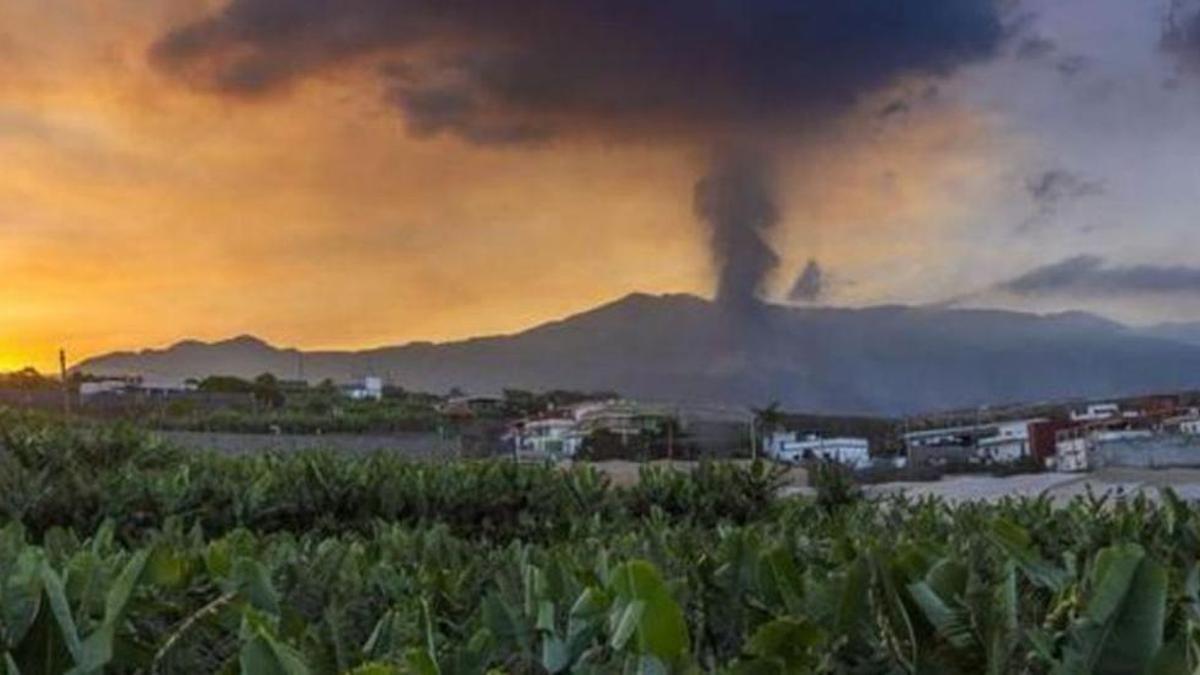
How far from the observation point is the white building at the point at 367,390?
3151 centimetres

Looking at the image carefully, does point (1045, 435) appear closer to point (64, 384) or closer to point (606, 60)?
point (606, 60)

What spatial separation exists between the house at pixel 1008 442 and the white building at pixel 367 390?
15768 mm

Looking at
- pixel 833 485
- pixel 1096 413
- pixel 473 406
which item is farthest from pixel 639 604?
pixel 473 406

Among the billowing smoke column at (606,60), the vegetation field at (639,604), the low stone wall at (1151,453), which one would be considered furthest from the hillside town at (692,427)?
the vegetation field at (639,604)

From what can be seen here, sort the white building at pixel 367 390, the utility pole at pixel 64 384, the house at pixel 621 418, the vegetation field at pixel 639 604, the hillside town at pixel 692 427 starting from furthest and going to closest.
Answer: the white building at pixel 367 390 → the utility pole at pixel 64 384 → the house at pixel 621 418 → the hillside town at pixel 692 427 → the vegetation field at pixel 639 604

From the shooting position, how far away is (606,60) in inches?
437

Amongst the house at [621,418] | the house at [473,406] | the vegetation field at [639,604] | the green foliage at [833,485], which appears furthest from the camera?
the house at [473,406]

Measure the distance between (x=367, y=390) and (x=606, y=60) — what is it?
22540 mm

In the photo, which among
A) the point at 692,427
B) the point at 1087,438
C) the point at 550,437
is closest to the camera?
the point at 1087,438

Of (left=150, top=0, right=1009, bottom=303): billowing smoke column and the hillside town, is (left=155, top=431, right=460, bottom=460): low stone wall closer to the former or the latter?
the hillside town

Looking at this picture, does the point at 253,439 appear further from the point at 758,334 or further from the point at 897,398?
the point at 897,398

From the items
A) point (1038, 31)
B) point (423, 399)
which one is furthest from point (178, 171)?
point (423, 399)

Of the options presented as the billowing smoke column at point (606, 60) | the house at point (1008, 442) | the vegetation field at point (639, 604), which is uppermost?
the billowing smoke column at point (606, 60)

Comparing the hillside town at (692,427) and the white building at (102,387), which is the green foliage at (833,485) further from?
the white building at (102,387)
